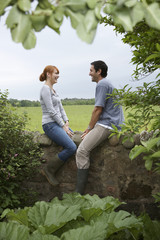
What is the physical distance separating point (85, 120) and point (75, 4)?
5.99 meters

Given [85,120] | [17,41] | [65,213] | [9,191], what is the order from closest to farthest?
[17,41] → [65,213] → [9,191] → [85,120]

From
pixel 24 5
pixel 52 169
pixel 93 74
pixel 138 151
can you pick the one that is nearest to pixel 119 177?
pixel 52 169

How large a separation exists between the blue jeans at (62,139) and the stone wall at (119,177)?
188mm

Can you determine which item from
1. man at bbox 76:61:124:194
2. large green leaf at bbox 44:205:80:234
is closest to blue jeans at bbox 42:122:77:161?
man at bbox 76:61:124:194

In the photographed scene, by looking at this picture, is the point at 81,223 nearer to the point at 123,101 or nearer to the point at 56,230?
the point at 56,230

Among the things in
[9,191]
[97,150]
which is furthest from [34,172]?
[97,150]

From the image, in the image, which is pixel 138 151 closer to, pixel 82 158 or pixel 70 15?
pixel 70 15

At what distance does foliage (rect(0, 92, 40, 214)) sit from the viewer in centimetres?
391

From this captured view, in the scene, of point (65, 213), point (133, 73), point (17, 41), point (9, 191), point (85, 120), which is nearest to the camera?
point (17, 41)

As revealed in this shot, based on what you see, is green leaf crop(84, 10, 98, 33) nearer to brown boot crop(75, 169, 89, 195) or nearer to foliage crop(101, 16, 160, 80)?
foliage crop(101, 16, 160, 80)

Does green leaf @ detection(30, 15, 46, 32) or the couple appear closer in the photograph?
green leaf @ detection(30, 15, 46, 32)

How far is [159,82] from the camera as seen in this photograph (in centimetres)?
242

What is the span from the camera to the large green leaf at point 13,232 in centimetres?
211

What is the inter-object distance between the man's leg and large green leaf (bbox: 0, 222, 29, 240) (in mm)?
2004
